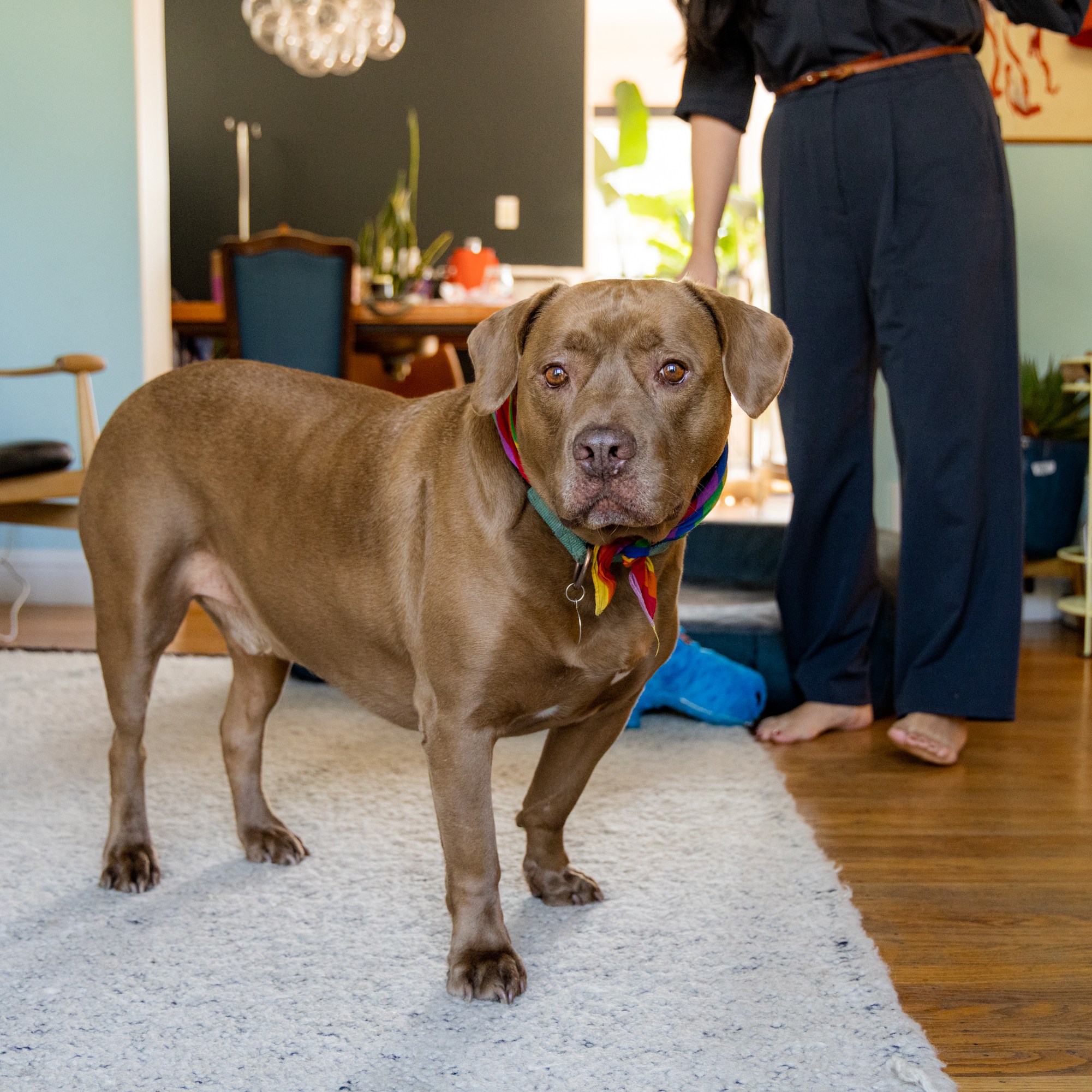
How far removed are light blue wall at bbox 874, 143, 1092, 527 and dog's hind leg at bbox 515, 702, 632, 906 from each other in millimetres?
2617

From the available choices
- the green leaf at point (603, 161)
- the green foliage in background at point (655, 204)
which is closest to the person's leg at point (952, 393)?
the green foliage in background at point (655, 204)

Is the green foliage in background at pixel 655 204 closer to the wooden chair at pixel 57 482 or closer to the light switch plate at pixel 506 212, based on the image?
the light switch plate at pixel 506 212

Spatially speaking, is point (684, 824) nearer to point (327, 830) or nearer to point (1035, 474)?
point (327, 830)

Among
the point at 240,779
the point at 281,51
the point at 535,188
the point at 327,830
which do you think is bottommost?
the point at 327,830

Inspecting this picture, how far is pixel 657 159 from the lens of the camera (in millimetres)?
9828

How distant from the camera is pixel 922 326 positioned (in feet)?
7.17

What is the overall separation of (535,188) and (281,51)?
1.91m

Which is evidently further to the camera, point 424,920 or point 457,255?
point 457,255

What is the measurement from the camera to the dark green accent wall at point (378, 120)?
706cm

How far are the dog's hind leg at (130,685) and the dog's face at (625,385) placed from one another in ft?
2.12

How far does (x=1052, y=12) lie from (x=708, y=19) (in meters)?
0.64

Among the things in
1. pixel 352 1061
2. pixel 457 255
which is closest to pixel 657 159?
pixel 457 255

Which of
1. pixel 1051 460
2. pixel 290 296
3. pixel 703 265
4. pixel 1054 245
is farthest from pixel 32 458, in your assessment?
pixel 1054 245

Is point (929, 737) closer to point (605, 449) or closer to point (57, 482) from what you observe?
point (605, 449)
